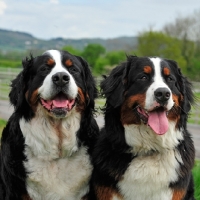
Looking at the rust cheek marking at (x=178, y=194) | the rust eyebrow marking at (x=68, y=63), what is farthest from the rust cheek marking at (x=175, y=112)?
the rust eyebrow marking at (x=68, y=63)

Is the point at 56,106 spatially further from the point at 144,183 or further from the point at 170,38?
the point at 170,38

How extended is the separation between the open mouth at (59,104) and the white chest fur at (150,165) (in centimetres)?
68

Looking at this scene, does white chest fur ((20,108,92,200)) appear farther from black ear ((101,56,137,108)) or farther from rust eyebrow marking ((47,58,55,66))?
rust eyebrow marking ((47,58,55,66))

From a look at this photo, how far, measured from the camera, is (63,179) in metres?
4.62

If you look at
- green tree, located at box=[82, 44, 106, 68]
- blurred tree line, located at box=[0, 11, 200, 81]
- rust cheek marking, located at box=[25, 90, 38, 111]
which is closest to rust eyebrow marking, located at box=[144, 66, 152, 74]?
rust cheek marking, located at box=[25, 90, 38, 111]

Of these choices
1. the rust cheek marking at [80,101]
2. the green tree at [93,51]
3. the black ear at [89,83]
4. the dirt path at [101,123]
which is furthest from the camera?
the green tree at [93,51]

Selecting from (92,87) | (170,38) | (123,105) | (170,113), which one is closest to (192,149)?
(170,113)

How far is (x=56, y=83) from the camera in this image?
4363mm

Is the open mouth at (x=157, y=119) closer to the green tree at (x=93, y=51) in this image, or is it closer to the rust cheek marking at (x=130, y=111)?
the rust cheek marking at (x=130, y=111)

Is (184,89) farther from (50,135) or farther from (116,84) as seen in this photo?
(50,135)

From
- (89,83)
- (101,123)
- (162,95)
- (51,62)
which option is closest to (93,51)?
(101,123)

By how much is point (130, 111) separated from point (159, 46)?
4461 cm

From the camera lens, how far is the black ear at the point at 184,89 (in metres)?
4.49

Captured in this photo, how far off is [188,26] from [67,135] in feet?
154
